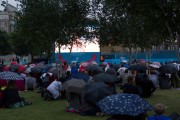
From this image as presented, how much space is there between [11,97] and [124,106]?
906 centimetres

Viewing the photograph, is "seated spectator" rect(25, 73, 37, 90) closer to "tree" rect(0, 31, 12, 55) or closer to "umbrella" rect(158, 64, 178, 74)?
"umbrella" rect(158, 64, 178, 74)

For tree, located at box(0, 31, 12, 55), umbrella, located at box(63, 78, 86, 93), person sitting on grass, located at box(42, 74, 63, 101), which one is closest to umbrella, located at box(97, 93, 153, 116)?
umbrella, located at box(63, 78, 86, 93)

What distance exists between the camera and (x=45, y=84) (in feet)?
72.9

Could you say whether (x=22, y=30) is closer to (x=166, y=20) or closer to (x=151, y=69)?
(x=151, y=69)

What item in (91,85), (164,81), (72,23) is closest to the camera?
(91,85)

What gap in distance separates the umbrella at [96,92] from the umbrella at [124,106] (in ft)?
16.0

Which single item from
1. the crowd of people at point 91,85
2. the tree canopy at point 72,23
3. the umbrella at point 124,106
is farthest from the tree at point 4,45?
the umbrella at point 124,106

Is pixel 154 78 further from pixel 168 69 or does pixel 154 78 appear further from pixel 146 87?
pixel 146 87

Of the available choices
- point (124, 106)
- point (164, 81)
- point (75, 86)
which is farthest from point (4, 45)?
point (124, 106)

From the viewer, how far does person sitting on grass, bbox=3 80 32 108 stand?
16250 mm

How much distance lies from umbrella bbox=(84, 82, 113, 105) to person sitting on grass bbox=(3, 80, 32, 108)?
3505 mm

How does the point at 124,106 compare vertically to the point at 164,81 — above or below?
above

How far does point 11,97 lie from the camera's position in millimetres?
16547

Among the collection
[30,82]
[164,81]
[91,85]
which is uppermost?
[91,85]
